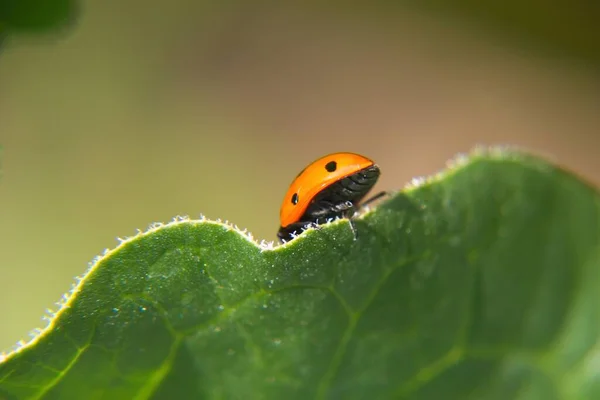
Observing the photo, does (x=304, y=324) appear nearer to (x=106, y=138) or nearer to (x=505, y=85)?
(x=106, y=138)

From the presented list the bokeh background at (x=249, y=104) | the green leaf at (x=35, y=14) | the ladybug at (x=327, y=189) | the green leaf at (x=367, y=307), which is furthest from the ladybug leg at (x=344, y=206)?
the bokeh background at (x=249, y=104)

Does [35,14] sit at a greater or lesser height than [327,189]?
greater

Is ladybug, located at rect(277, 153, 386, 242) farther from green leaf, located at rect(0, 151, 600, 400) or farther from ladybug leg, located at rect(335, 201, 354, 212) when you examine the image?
green leaf, located at rect(0, 151, 600, 400)

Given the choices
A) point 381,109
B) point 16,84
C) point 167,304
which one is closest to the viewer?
point 167,304

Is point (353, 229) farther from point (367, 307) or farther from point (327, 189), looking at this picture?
point (327, 189)

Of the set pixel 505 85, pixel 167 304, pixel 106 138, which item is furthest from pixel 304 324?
pixel 505 85

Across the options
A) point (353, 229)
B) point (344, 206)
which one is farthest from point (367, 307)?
point (344, 206)

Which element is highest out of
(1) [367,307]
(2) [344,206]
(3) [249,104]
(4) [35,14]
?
(3) [249,104]
